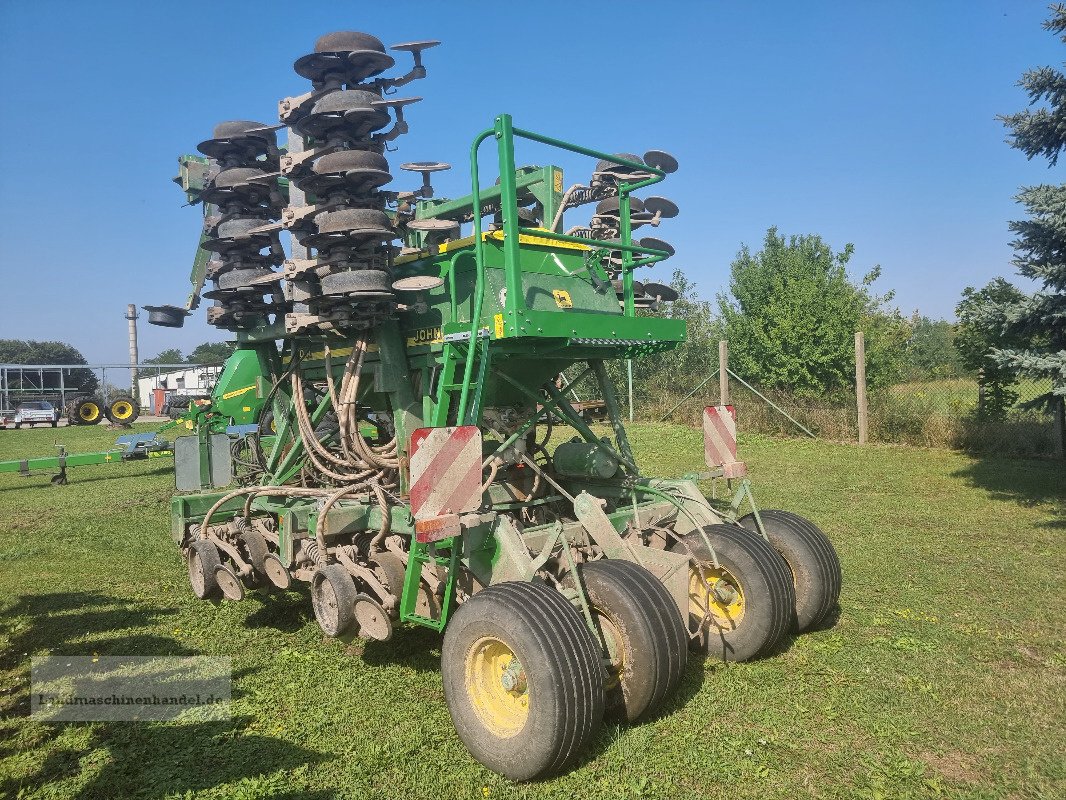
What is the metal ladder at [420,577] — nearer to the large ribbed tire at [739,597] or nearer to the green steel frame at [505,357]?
the green steel frame at [505,357]

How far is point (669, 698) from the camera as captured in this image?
4.20 metres

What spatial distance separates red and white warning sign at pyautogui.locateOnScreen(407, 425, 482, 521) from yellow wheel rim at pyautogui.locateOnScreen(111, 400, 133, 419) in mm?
30477

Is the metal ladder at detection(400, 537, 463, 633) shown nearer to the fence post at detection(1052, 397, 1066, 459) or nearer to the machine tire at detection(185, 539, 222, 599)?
the machine tire at detection(185, 539, 222, 599)

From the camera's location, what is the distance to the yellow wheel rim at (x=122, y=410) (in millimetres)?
30219

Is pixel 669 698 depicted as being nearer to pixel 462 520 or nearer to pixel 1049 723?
pixel 462 520

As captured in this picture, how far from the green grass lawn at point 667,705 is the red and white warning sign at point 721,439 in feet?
4.55

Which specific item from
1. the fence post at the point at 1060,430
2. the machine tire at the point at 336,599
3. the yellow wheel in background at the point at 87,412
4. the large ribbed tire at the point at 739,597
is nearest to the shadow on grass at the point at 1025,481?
the fence post at the point at 1060,430

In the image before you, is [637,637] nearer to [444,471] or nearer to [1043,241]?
[444,471]

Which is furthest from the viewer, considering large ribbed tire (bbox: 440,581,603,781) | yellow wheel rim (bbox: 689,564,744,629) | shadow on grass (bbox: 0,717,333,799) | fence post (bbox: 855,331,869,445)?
fence post (bbox: 855,331,869,445)

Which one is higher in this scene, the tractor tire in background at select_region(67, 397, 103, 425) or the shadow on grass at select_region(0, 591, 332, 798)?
the tractor tire in background at select_region(67, 397, 103, 425)

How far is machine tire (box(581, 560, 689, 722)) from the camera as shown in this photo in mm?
3770

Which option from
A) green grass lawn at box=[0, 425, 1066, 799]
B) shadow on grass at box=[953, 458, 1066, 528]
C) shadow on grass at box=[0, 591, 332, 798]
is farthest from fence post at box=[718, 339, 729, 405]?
shadow on grass at box=[0, 591, 332, 798]

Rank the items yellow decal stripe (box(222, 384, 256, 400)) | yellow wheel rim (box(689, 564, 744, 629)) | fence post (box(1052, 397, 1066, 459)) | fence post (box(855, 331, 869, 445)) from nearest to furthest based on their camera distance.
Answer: yellow wheel rim (box(689, 564, 744, 629)) → yellow decal stripe (box(222, 384, 256, 400)) → fence post (box(1052, 397, 1066, 459)) → fence post (box(855, 331, 869, 445))

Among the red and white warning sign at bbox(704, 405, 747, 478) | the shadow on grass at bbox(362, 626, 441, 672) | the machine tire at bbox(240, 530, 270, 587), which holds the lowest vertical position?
the shadow on grass at bbox(362, 626, 441, 672)
